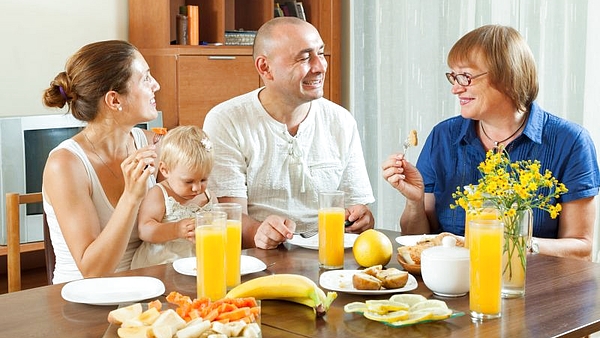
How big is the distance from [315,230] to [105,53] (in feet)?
3.05

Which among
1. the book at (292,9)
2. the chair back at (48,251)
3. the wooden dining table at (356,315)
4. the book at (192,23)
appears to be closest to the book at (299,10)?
the book at (292,9)

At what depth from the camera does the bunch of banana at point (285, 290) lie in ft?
5.76

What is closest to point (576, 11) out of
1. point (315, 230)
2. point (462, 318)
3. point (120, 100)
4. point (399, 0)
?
point (399, 0)

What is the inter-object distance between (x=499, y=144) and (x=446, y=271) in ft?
3.40

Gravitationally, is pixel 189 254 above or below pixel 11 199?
below

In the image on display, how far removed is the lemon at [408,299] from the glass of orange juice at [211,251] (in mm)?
359

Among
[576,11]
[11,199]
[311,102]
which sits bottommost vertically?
[11,199]

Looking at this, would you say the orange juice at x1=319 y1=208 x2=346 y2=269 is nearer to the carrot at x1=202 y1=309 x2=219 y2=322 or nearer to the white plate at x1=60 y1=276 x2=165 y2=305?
the white plate at x1=60 y1=276 x2=165 y2=305

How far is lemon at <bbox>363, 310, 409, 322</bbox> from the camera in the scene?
1.66m

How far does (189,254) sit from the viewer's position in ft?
8.42

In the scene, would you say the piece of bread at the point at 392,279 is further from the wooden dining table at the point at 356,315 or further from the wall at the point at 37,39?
the wall at the point at 37,39

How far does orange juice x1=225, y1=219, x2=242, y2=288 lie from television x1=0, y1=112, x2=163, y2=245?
2.05 metres

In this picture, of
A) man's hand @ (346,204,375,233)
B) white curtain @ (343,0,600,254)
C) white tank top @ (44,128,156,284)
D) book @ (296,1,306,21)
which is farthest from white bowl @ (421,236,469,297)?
book @ (296,1,306,21)

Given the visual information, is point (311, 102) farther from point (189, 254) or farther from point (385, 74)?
point (385, 74)
